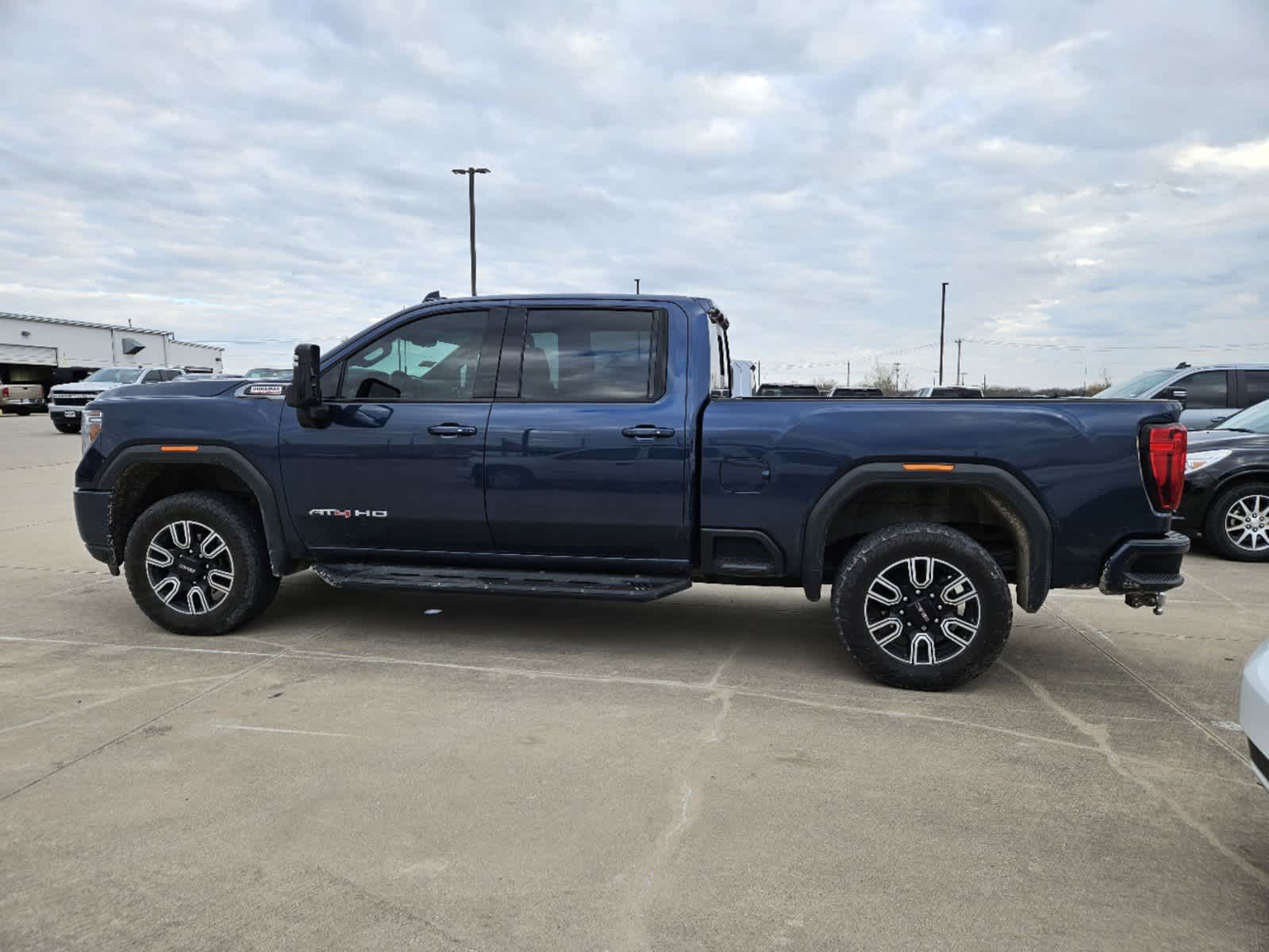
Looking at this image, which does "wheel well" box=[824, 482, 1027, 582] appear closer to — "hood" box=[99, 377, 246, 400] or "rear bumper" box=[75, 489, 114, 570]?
"hood" box=[99, 377, 246, 400]

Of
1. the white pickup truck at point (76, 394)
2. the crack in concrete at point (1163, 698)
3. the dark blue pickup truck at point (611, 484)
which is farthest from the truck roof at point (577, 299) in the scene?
the white pickup truck at point (76, 394)

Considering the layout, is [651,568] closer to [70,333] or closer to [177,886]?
[177,886]

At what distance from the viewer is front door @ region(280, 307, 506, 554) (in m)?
4.66

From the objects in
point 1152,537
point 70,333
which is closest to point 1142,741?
point 1152,537

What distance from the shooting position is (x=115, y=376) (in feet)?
78.6

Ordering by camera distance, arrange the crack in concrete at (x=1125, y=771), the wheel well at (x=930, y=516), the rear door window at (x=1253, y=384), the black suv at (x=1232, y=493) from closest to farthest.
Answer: the crack in concrete at (x=1125, y=771)
the wheel well at (x=930, y=516)
the black suv at (x=1232, y=493)
the rear door window at (x=1253, y=384)

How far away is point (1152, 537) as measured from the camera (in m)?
4.03

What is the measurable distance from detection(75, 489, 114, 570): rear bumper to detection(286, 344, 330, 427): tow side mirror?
4.29 ft

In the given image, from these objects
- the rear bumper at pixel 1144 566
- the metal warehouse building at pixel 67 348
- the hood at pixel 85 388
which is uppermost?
the metal warehouse building at pixel 67 348

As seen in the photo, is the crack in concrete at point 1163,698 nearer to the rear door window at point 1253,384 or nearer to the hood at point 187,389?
the hood at point 187,389

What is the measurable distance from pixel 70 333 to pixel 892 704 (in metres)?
64.6

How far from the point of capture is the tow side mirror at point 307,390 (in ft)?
15.1

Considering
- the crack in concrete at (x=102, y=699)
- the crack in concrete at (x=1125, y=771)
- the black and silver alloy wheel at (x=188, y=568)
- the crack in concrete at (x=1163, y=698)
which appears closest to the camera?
the crack in concrete at (x=1125, y=771)

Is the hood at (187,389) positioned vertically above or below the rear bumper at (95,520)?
above
